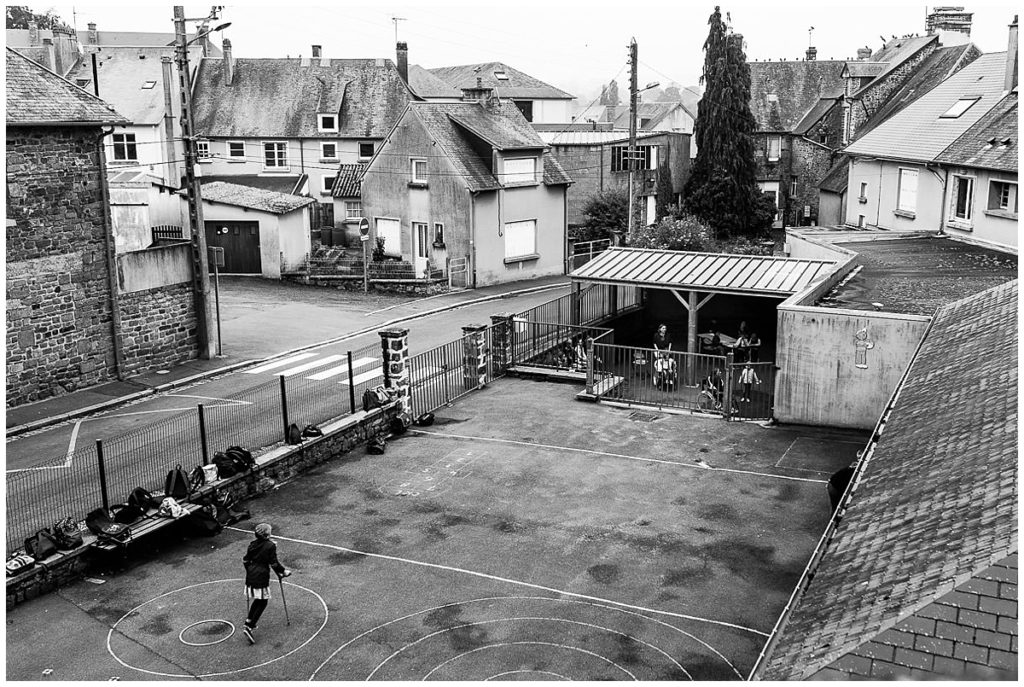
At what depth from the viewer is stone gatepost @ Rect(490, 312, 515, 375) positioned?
25.8 meters

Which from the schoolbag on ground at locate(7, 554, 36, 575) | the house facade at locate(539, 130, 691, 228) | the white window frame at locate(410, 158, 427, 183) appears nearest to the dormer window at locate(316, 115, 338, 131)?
the house facade at locate(539, 130, 691, 228)

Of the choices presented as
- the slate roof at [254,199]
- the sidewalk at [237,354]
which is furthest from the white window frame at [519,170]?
the slate roof at [254,199]

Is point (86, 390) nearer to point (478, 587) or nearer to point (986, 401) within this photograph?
point (478, 587)

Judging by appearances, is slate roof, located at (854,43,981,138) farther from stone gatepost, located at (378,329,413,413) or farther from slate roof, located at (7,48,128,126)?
slate roof, located at (7,48,128,126)

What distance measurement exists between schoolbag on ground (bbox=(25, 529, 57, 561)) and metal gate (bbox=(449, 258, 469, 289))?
26884mm

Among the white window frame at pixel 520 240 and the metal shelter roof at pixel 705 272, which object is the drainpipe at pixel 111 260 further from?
the white window frame at pixel 520 240

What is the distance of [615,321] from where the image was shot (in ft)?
102

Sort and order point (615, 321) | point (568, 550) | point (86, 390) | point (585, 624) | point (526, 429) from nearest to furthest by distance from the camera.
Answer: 1. point (585, 624)
2. point (568, 550)
3. point (526, 429)
4. point (86, 390)
5. point (615, 321)

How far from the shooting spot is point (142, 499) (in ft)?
49.9

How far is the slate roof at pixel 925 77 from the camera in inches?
1764

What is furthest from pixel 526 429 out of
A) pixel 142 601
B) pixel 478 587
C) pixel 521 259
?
pixel 521 259

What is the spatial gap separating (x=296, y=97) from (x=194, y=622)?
4539 centimetres

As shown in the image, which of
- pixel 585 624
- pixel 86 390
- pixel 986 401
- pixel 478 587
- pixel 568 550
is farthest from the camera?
pixel 86 390

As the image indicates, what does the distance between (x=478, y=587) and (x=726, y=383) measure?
32.9ft
